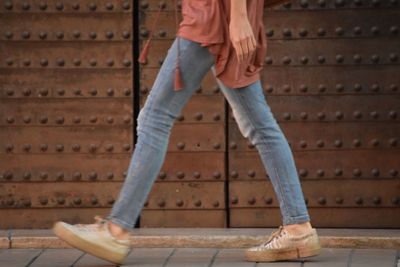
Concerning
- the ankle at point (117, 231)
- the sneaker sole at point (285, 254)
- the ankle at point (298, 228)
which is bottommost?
the sneaker sole at point (285, 254)

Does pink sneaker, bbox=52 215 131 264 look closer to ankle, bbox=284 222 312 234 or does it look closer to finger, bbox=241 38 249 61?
ankle, bbox=284 222 312 234

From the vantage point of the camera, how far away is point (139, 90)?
734 centimetres

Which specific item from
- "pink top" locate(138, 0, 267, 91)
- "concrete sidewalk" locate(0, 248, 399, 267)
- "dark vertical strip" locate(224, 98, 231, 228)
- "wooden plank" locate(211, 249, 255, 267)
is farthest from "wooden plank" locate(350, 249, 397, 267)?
"pink top" locate(138, 0, 267, 91)

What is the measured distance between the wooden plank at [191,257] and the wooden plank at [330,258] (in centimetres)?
47

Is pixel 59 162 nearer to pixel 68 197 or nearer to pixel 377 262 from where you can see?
pixel 68 197

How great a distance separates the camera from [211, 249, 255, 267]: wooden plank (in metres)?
6.29

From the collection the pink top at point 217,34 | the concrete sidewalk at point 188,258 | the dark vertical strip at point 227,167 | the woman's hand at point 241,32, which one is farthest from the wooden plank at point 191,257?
the woman's hand at point 241,32

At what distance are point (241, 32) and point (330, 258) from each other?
50.1 inches

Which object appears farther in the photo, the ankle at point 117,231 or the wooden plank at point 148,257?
the wooden plank at point 148,257

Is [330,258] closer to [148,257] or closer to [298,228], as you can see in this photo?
[298,228]

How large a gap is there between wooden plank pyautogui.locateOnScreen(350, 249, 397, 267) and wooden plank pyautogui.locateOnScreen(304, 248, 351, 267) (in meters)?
0.04

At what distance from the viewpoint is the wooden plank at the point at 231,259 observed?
20.6 ft

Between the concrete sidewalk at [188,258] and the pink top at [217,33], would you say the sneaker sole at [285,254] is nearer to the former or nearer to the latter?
the concrete sidewalk at [188,258]

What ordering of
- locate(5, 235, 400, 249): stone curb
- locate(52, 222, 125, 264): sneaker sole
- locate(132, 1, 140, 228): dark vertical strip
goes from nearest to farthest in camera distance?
locate(52, 222, 125, 264): sneaker sole → locate(5, 235, 400, 249): stone curb → locate(132, 1, 140, 228): dark vertical strip
